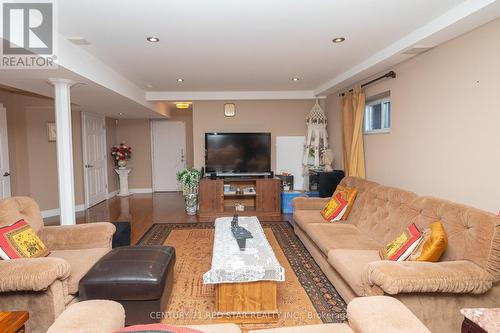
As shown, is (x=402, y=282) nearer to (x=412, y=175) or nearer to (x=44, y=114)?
(x=412, y=175)

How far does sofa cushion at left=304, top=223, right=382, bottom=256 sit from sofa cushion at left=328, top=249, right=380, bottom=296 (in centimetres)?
→ 15

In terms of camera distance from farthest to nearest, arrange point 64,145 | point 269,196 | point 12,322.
Answer: point 269,196
point 64,145
point 12,322

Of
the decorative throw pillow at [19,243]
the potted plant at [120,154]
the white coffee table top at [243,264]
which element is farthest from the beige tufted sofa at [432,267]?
the potted plant at [120,154]

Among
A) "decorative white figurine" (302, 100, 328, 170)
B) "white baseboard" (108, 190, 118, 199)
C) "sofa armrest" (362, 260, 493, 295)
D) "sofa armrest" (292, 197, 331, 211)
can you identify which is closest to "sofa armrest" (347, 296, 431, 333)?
"sofa armrest" (362, 260, 493, 295)

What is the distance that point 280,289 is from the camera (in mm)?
2797

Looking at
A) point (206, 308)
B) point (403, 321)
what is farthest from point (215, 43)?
point (403, 321)

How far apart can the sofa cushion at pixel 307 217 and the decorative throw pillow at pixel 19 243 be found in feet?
8.47

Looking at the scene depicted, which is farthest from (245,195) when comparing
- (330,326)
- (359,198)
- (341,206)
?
(330,326)

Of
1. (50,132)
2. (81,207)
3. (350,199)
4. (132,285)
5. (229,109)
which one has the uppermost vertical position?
(229,109)

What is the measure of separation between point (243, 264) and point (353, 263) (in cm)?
84

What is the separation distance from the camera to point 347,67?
4199 mm

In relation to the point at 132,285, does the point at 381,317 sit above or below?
above

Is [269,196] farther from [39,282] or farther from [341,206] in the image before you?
[39,282]

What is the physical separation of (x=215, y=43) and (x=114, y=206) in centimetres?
487
